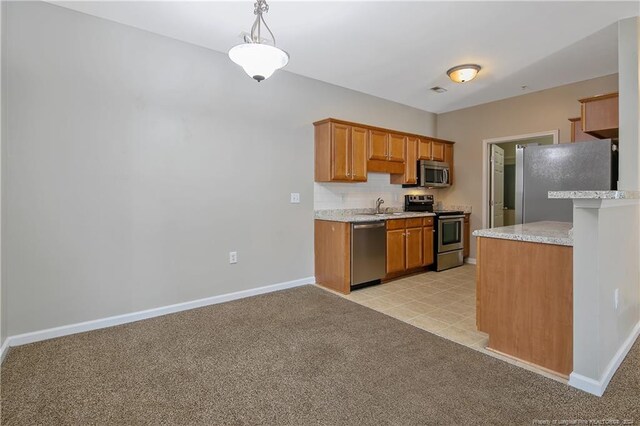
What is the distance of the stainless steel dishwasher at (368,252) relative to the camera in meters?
3.86

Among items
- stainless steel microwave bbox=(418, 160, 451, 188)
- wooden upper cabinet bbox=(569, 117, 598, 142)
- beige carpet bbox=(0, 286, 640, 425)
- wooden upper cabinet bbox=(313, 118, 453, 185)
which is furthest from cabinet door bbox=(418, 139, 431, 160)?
beige carpet bbox=(0, 286, 640, 425)

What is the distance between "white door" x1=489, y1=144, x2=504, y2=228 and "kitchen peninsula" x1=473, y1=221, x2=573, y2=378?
3.48 m

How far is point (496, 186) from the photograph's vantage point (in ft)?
18.3

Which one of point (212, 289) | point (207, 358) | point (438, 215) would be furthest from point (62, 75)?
point (438, 215)

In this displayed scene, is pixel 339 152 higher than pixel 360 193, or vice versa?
pixel 339 152

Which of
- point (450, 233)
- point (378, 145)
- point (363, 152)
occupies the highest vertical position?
point (378, 145)

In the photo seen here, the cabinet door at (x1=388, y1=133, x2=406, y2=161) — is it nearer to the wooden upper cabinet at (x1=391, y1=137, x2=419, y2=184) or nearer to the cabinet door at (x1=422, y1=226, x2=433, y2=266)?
the wooden upper cabinet at (x1=391, y1=137, x2=419, y2=184)

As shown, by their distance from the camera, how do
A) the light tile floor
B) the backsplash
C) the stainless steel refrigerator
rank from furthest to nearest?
the backsplash
the stainless steel refrigerator
the light tile floor

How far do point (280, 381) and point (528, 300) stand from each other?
5.75ft

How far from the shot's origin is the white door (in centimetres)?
545

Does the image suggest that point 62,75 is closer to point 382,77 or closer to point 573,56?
point 382,77

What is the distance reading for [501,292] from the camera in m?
2.27

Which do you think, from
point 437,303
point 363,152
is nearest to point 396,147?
point 363,152

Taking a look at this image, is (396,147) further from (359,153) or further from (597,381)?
(597,381)
